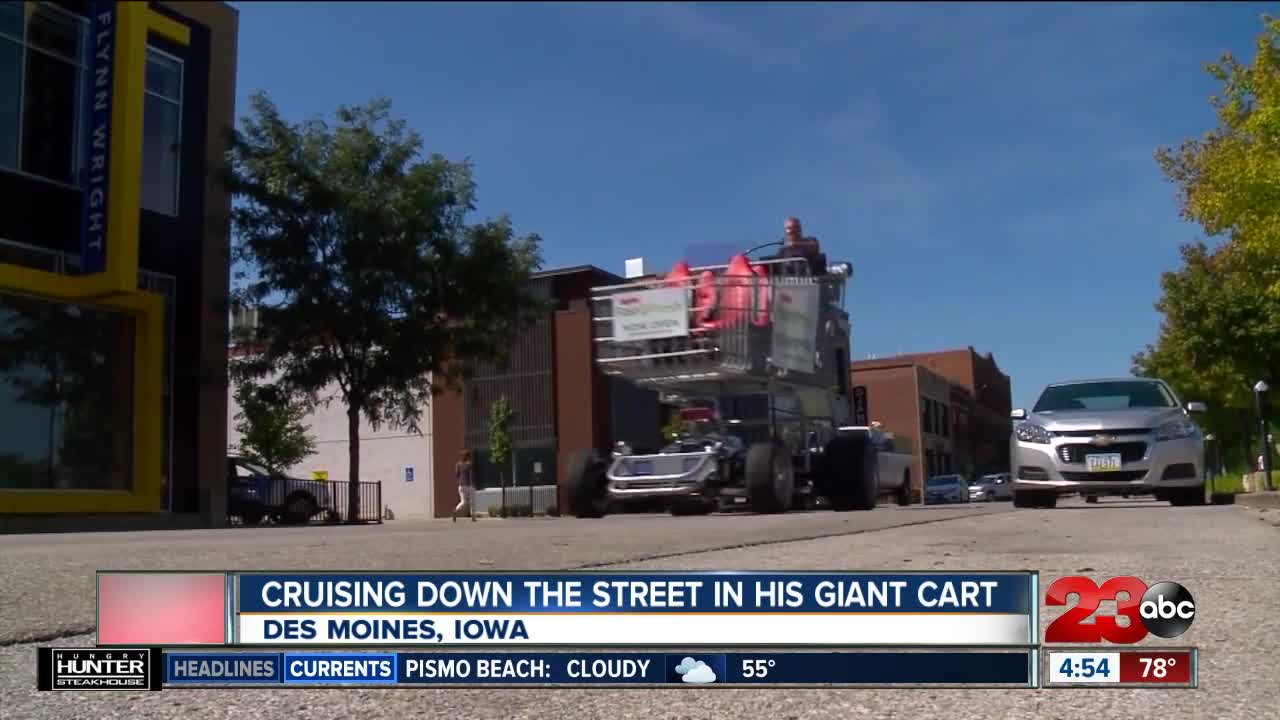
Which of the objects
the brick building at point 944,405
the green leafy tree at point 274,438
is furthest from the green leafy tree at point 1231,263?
the brick building at point 944,405

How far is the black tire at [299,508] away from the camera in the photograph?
78.9 ft

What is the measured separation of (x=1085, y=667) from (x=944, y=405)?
76.9 metres

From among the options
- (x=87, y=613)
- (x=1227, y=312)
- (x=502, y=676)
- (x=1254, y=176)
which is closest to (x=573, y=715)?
(x=502, y=676)

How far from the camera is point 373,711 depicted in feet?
9.56

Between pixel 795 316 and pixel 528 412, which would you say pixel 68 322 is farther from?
pixel 528 412

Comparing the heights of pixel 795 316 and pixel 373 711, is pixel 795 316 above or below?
above

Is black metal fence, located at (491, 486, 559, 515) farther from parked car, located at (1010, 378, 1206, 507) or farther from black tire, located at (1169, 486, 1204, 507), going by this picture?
parked car, located at (1010, 378, 1206, 507)

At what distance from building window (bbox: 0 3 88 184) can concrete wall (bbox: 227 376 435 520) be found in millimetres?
28194

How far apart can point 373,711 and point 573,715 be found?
1.67ft

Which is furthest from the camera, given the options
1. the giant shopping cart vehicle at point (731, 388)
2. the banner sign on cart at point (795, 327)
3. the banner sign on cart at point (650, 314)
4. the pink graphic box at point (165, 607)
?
the banner sign on cart at point (795, 327)

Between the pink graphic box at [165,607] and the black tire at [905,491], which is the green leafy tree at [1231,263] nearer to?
the black tire at [905,491]

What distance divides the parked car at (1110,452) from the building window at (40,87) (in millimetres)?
15704

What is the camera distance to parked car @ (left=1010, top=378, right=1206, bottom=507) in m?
11.6

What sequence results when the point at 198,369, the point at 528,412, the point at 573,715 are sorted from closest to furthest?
the point at 573,715, the point at 198,369, the point at 528,412
